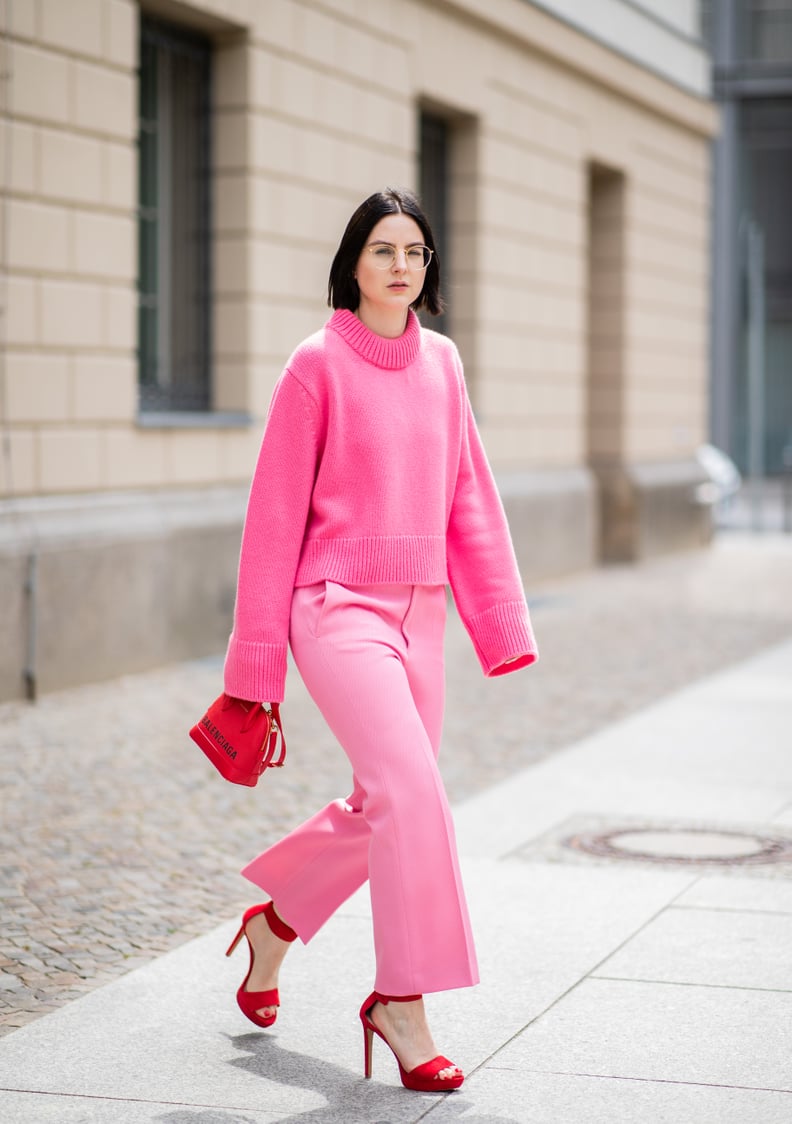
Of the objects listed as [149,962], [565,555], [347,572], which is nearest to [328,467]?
[347,572]

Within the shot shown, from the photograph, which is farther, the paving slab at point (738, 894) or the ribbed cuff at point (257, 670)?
the paving slab at point (738, 894)

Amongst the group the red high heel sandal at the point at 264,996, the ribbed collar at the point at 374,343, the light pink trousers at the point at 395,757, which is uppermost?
the ribbed collar at the point at 374,343

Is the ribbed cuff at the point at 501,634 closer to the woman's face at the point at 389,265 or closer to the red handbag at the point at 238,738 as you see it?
the red handbag at the point at 238,738

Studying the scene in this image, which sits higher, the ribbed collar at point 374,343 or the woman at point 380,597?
the ribbed collar at point 374,343

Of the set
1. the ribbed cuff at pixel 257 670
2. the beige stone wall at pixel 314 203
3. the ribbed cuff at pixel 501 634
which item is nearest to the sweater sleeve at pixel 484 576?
the ribbed cuff at pixel 501 634

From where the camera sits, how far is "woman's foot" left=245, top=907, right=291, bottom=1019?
161 inches

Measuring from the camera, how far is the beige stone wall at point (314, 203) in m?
9.51

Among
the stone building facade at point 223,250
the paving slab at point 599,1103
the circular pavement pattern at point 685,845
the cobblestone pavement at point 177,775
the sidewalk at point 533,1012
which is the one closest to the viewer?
the paving slab at point 599,1103

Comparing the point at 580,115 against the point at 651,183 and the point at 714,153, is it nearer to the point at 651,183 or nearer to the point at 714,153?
the point at 651,183

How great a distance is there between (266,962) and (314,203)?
28.3ft

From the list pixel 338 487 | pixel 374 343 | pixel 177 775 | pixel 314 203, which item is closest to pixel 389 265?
pixel 374 343

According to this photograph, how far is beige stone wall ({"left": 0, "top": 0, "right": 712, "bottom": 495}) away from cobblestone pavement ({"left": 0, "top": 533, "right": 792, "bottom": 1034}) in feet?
5.05

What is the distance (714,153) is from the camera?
1451 inches

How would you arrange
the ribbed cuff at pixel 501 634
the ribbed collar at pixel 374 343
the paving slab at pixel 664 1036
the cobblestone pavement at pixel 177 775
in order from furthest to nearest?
the cobblestone pavement at pixel 177 775
the ribbed cuff at pixel 501 634
the ribbed collar at pixel 374 343
the paving slab at pixel 664 1036
